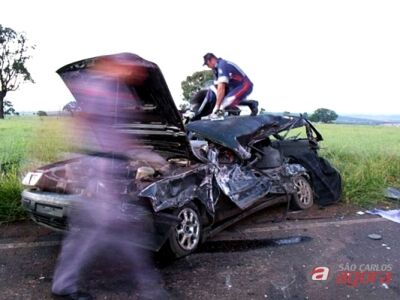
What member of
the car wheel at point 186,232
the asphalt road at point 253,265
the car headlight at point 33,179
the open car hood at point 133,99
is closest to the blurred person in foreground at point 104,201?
the open car hood at point 133,99

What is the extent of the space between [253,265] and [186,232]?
2.30 ft

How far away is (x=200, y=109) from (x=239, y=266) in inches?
144

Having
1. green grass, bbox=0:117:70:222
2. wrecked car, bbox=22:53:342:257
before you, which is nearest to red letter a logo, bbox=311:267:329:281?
wrecked car, bbox=22:53:342:257

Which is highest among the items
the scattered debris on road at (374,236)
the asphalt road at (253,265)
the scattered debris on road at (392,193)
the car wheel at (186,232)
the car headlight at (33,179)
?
the car headlight at (33,179)

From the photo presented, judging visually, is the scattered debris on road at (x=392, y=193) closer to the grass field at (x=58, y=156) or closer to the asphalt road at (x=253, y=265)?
the grass field at (x=58, y=156)

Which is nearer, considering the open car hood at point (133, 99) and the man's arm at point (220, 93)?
the open car hood at point (133, 99)

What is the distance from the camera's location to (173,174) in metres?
3.95

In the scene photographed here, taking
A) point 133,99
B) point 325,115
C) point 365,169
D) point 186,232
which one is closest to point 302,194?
point 365,169

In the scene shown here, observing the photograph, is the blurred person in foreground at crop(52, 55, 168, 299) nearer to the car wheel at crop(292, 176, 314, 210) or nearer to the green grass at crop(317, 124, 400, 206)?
the car wheel at crop(292, 176, 314, 210)

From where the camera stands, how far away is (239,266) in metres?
3.87

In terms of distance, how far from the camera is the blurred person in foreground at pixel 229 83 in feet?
22.8

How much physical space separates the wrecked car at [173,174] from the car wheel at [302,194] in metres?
0.03

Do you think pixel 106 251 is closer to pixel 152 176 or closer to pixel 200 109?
pixel 152 176

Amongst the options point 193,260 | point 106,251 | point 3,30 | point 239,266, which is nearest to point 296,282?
point 239,266
